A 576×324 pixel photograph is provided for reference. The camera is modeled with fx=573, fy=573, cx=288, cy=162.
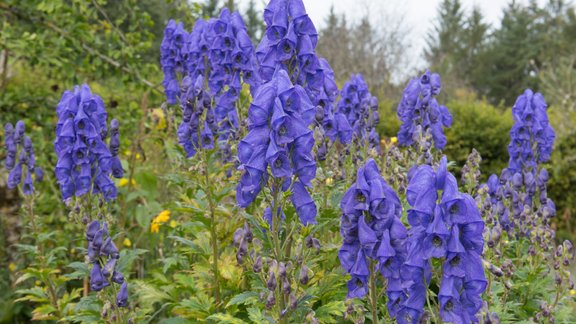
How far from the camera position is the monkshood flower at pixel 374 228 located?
223 centimetres

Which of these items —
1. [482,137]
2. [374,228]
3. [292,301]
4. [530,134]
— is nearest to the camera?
[374,228]

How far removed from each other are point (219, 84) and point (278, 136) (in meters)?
2.19

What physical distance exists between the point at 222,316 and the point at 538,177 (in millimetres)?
3530

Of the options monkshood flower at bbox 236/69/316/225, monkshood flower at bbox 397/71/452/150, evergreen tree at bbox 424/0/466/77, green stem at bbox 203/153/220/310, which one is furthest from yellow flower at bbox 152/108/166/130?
evergreen tree at bbox 424/0/466/77

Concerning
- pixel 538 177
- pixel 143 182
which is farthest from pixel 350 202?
pixel 143 182

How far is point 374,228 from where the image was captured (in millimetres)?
2271

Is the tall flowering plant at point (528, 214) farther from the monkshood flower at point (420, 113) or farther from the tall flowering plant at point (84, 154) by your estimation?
the tall flowering plant at point (84, 154)

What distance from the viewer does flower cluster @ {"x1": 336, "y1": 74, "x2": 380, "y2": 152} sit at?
4.91 metres

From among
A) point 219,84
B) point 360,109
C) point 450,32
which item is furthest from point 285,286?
point 450,32

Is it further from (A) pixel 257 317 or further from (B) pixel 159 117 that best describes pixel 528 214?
(B) pixel 159 117

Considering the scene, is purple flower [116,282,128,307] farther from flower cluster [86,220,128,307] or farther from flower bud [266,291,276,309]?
flower bud [266,291,276,309]


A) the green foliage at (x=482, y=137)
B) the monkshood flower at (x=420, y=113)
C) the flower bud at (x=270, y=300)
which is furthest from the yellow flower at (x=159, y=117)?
the green foliage at (x=482, y=137)

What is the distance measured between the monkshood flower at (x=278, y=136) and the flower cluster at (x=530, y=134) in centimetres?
337

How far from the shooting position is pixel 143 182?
6254mm
